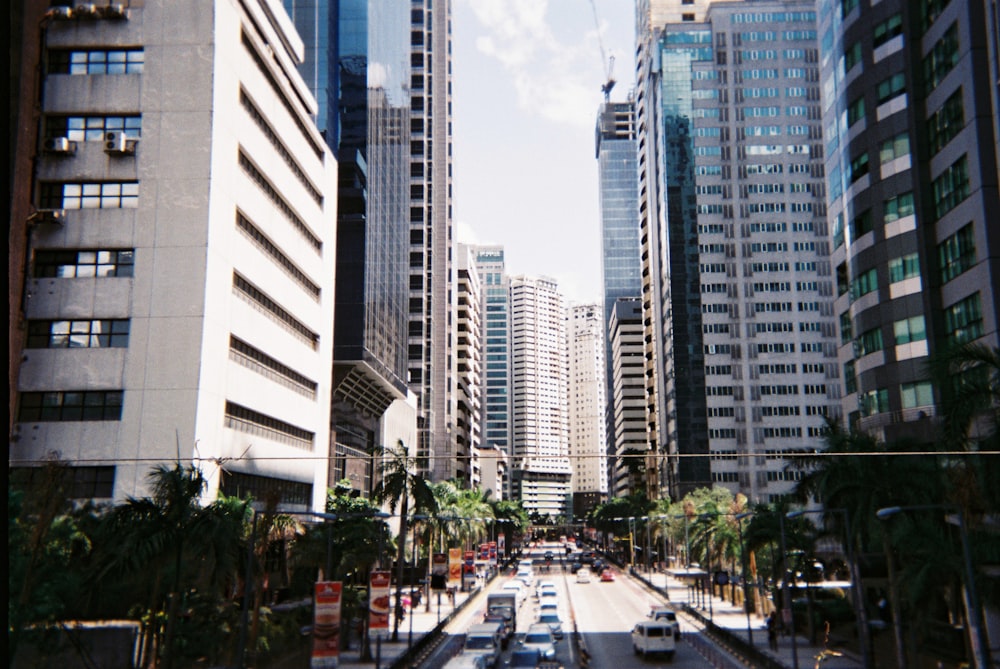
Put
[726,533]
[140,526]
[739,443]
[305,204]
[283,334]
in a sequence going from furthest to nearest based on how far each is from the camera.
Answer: [739,443] → [726,533] → [305,204] → [283,334] → [140,526]

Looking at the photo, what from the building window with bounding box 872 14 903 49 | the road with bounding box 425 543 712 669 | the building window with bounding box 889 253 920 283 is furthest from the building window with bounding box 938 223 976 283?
the road with bounding box 425 543 712 669

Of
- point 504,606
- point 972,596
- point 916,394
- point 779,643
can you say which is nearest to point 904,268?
point 916,394

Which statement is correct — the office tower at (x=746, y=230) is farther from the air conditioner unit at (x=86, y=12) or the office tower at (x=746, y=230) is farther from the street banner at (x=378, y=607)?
the air conditioner unit at (x=86, y=12)

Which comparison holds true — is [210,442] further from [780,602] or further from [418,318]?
[418,318]

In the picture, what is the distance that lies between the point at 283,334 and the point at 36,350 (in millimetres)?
19847

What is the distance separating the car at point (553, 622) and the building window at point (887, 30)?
44.7m

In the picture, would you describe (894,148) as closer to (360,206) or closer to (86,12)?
(86,12)

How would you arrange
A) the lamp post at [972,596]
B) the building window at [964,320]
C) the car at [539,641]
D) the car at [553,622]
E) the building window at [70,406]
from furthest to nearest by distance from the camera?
the car at [553,622] < the building window at [70,406] < the building window at [964,320] < the car at [539,641] < the lamp post at [972,596]

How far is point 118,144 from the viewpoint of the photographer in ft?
190

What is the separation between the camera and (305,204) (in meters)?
79.2

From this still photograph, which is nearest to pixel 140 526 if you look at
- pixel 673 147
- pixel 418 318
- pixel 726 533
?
pixel 726 533

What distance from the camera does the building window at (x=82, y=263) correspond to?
57.1 metres

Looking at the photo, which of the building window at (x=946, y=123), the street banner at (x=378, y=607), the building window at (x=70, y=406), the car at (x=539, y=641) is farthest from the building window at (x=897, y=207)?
the building window at (x=70, y=406)

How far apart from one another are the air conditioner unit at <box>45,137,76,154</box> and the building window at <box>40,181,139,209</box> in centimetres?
199
